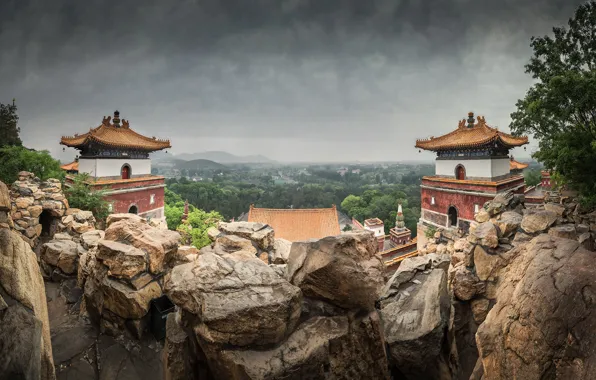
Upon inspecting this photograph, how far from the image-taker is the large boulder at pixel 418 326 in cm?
441

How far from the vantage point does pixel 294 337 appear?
361 cm

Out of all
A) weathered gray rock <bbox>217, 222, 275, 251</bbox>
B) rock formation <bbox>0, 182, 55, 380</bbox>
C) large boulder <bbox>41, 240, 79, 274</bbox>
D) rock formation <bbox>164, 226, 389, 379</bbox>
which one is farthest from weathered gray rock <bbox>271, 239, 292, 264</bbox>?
rock formation <bbox>0, 182, 55, 380</bbox>

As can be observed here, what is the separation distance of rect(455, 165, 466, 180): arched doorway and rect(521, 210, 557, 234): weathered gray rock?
42.4 ft

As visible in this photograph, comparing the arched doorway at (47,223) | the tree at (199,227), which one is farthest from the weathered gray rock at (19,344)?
the tree at (199,227)

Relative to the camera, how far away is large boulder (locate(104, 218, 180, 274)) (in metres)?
6.20

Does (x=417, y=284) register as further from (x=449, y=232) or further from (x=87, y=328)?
(x=449, y=232)

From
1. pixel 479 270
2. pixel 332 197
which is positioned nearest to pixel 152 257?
pixel 479 270

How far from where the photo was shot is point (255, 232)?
855 cm

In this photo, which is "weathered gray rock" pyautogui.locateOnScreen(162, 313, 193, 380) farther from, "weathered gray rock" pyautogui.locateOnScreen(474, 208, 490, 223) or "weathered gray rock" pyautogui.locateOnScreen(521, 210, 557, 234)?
"weathered gray rock" pyautogui.locateOnScreen(474, 208, 490, 223)

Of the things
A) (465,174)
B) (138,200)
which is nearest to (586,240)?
(465,174)

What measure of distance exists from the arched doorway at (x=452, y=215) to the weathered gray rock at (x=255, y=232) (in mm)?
13521

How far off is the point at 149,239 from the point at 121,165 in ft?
43.9

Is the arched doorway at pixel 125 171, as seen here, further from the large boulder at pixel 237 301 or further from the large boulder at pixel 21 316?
the large boulder at pixel 237 301

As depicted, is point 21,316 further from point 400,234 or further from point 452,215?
point 400,234
